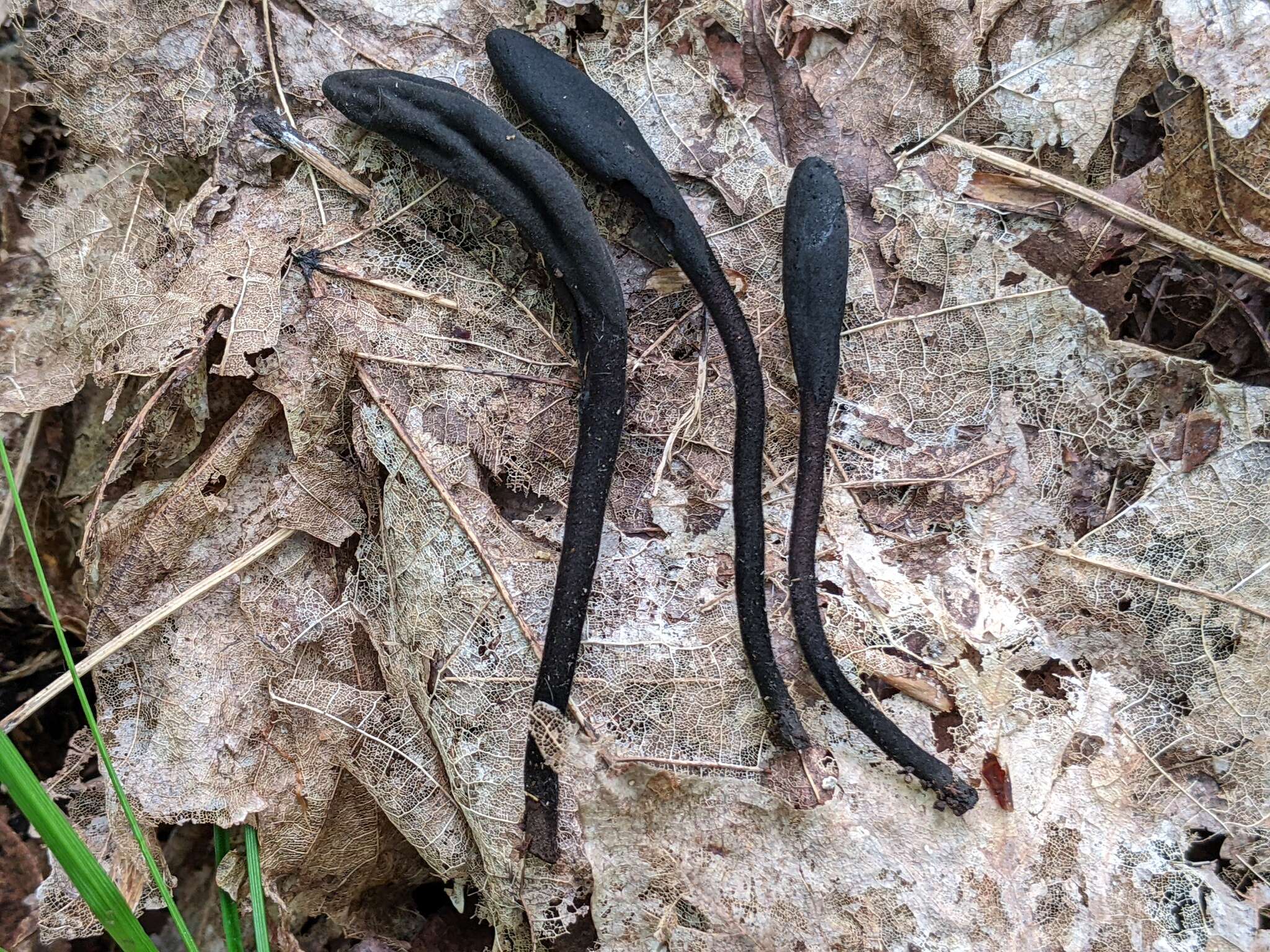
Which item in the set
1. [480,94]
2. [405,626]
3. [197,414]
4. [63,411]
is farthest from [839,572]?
[63,411]

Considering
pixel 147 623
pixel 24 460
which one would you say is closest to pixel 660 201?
pixel 147 623

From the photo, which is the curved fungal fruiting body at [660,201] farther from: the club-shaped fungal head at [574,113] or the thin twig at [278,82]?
the thin twig at [278,82]

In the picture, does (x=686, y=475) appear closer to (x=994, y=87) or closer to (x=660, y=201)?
(x=660, y=201)

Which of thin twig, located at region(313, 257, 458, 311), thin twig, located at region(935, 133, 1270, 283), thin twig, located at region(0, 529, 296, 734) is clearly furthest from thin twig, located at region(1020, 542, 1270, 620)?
thin twig, located at region(0, 529, 296, 734)

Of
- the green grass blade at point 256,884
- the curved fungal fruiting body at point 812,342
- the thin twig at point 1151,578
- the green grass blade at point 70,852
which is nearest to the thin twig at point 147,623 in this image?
the green grass blade at point 70,852

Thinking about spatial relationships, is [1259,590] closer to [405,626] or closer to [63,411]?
[405,626]

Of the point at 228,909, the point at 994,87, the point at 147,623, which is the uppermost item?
the point at 994,87

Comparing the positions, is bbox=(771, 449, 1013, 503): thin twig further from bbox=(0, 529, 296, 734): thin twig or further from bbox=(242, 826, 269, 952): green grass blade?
bbox=(242, 826, 269, 952): green grass blade
